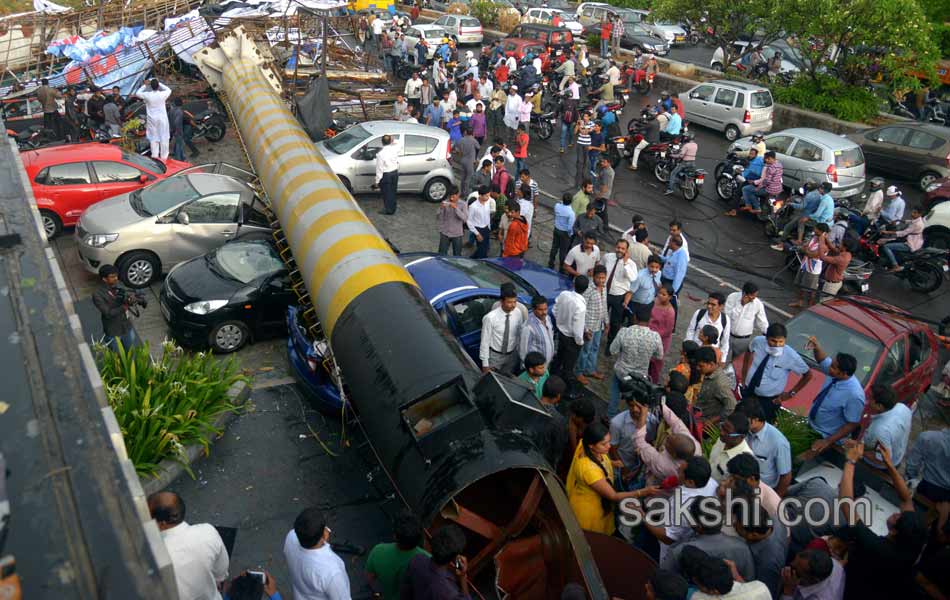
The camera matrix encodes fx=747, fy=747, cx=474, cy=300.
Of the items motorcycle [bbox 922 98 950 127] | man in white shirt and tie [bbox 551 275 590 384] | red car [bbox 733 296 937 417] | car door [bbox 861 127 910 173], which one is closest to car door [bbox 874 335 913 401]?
red car [bbox 733 296 937 417]

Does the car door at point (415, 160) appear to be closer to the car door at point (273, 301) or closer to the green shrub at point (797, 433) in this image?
the car door at point (273, 301)

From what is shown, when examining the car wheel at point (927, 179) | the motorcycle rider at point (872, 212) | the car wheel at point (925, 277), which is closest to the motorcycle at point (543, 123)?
the motorcycle rider at point (872, 212)

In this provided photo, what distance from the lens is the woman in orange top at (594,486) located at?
19.1ft

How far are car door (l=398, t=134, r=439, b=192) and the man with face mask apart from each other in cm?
860

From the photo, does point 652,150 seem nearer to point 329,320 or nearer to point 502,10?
point 329,320

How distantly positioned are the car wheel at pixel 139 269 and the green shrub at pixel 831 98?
17956 millimetres

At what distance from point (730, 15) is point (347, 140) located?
14.0 m

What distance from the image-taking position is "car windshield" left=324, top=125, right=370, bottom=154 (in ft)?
48.0

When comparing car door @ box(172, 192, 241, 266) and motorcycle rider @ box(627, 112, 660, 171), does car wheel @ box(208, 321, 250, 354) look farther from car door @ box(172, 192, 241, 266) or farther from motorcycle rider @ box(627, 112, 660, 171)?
motorcycle rider @ box(627, 112, 660, 171)

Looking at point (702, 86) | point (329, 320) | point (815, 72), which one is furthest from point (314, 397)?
point (815, 72)

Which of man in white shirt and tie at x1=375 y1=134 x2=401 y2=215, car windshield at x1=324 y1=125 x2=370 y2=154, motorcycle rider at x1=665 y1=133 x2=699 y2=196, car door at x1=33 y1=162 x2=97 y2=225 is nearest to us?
car door at x1=33 y1=162 x2=97 y2=225

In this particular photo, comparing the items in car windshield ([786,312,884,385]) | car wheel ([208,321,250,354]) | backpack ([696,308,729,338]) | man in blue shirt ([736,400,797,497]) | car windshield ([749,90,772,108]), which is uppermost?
man in blue shirt ([736,400,797,497])

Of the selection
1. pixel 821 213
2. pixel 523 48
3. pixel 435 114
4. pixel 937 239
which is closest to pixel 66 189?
pixel 435 114

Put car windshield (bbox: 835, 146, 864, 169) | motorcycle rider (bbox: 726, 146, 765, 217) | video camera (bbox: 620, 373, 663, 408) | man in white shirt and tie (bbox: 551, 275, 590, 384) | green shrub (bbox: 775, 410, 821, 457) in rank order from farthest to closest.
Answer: car windshield (bbox: 835, 146, 864, 169) < motorcycle rider (bbox: 726, 146, 765, 217) < man in white shirt and tie (bbox: 551, 275, 590, 384) < green shrub (bbox: 775, 410, 821, 457) < video camera (bbox: 620, 373, 663, 408)
